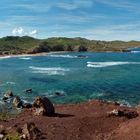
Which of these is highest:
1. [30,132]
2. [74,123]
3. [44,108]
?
[44,108]

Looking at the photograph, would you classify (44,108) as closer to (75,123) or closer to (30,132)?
(75,123)

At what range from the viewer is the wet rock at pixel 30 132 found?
26.5 meters

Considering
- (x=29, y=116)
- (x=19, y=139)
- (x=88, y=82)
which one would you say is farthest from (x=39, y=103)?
(x=88, y=82)

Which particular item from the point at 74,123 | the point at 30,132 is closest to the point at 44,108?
the point at 74,123

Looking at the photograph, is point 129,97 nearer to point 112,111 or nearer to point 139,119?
point 112,111

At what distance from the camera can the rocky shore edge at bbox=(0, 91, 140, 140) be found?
88.8 ft

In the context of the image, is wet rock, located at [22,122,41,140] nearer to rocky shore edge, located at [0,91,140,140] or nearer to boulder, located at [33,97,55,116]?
rocky shore edge, located at [0,91,140,140]

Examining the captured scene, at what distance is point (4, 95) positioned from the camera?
5225 centimetres

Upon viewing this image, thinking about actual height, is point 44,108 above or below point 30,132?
above

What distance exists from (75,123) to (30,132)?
468cm

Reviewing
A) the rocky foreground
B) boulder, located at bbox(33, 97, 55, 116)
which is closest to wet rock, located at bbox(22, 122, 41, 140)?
the rocky foreground

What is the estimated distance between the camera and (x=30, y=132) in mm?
26828

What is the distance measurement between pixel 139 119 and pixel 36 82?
132 ft

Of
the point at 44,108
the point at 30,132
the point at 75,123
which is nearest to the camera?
the point at 30,132
